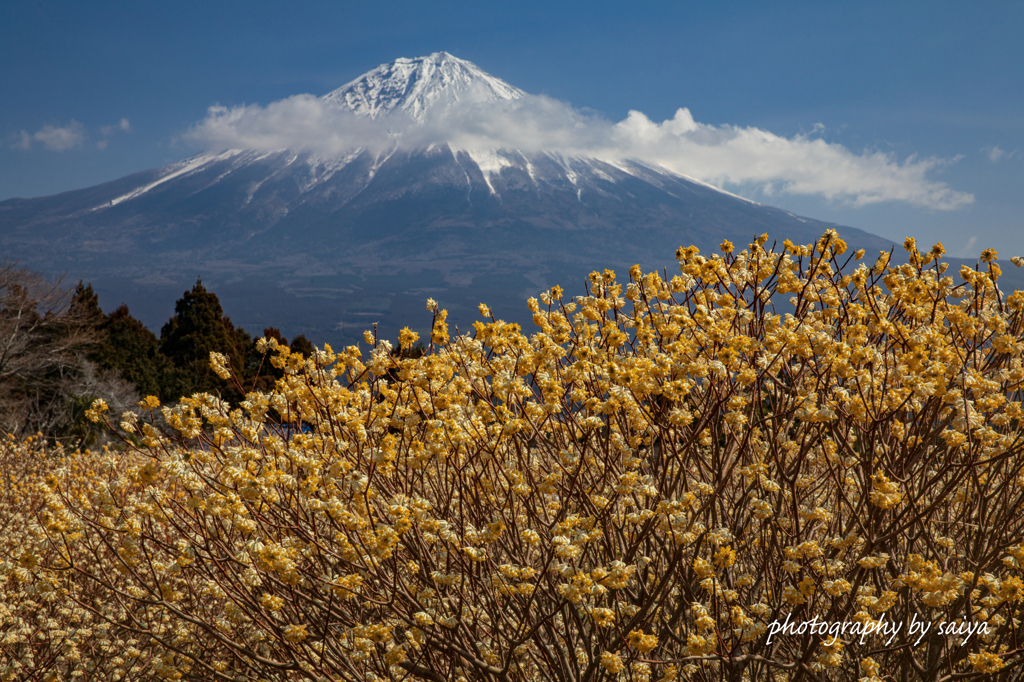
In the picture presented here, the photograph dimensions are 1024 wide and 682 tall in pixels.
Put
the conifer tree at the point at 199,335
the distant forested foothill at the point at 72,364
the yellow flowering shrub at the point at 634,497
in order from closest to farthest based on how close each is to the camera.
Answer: the yellow flowering shrub at the point at 634,497 → the distant forested foothill at the point at 72,364 → the conifer tree at the point at 199,335

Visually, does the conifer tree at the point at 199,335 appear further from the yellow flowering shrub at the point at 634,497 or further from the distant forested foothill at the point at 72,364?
the yellow flowering shrub at the point at 634,497

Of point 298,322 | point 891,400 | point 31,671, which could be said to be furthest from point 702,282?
point 298,322

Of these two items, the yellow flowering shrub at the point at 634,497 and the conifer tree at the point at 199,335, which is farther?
the conifer tree at the point at 199,335

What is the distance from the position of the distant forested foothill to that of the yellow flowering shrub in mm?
13415

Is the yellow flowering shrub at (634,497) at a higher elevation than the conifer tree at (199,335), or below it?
higher

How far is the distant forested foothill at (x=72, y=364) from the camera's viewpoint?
17.5 m

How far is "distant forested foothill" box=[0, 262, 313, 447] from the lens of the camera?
57.3ft

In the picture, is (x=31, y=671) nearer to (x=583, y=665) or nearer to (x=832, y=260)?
(x=583, y=665)


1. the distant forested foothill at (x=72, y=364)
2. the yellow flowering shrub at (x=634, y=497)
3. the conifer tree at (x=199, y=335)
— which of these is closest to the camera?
the yellow flowering shrub at (x=634, y=497)

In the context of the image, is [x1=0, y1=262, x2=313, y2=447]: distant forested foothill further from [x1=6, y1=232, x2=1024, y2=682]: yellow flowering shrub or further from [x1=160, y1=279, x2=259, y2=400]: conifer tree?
[x1=6, y1=232, x2=1024, y2=682]: yellow flowering shrub

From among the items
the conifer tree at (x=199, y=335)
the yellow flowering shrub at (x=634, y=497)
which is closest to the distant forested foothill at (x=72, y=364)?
the conifer tree at (x=199, y=335)

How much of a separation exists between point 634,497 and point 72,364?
22.7 metres

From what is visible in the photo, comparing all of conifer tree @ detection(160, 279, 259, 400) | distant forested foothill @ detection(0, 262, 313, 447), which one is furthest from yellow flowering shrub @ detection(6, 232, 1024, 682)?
conifer tree @ detection(160, 279, 259, 400)

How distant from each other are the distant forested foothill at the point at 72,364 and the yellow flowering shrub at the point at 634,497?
13415mm
